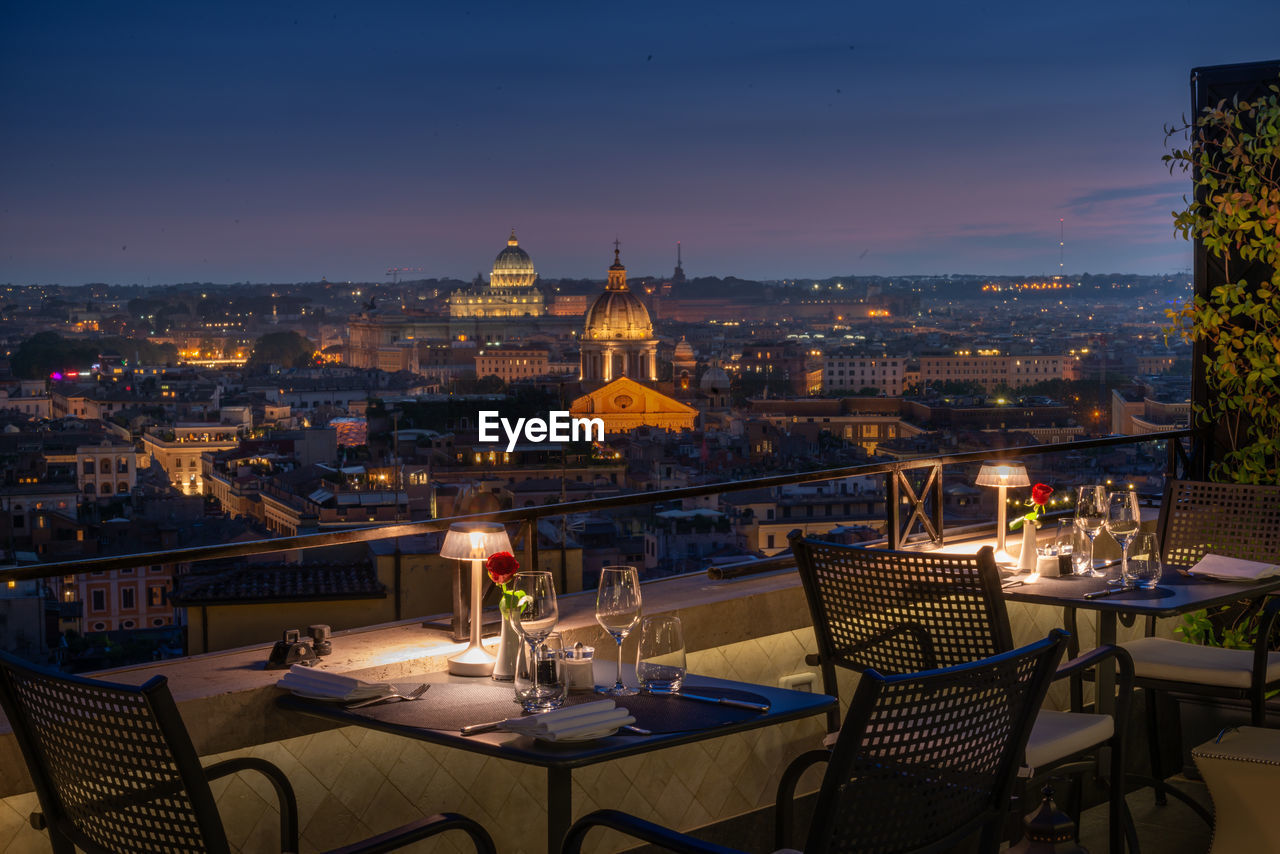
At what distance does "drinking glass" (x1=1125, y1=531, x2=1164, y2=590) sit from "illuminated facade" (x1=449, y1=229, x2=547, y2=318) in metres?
65.8

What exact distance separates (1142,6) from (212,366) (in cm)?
4331

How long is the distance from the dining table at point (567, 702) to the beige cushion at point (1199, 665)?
4.85 ft

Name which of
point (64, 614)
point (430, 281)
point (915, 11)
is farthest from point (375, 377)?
point (64, 614)

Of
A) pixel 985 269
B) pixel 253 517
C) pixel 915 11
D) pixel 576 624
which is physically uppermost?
pixel 915 11

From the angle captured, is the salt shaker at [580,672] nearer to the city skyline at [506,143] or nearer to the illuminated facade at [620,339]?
the city skyline at [506,143]

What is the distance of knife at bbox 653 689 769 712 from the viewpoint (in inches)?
81.7

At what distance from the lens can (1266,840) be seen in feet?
8.36

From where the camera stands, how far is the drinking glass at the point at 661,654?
7.06 feet

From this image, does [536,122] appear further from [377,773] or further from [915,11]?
[377,773]

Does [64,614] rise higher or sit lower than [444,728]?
lower

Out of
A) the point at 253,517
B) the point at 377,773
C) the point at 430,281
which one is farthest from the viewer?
the point at 430,281

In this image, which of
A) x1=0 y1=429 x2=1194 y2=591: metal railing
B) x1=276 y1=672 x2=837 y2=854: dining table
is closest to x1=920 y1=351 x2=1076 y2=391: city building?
x1=0 y1=429 x2=1194 y2=591: metal railing

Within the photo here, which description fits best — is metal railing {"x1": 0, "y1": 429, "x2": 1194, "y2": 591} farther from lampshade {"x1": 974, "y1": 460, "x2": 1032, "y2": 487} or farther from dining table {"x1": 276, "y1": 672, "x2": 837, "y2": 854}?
dining table {"x1": 276, "y1": 672, "x2": 837, "y2": 854}

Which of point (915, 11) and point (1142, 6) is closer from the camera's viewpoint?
point (1142, 6)
